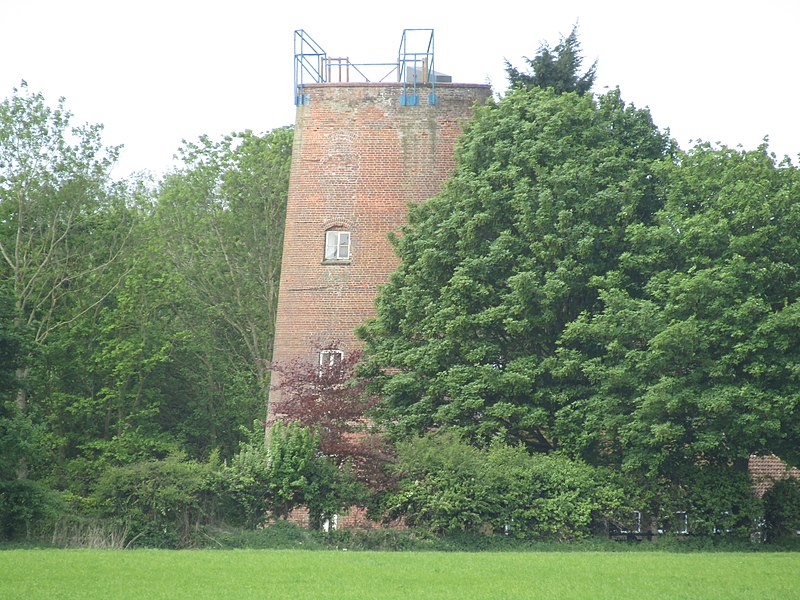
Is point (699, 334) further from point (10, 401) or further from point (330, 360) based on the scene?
point (10, 401)

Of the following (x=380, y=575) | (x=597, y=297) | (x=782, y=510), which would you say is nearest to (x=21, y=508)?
(x=380, y=575)

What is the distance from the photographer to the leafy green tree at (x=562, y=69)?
3394 cm

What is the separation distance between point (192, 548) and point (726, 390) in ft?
40.0

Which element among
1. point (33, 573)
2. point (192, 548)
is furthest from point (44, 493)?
point (33, 573)

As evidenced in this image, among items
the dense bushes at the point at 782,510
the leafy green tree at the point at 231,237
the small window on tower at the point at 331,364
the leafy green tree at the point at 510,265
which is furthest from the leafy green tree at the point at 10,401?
the leafy green tree at the point at 231,237

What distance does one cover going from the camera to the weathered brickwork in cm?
3347

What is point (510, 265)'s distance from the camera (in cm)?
2997

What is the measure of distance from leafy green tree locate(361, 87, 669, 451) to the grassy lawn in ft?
23.0

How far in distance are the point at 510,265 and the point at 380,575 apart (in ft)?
44.8

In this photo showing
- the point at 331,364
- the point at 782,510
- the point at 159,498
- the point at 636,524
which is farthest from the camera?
the point at 331,364

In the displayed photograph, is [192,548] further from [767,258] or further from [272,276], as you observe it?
[272,276]

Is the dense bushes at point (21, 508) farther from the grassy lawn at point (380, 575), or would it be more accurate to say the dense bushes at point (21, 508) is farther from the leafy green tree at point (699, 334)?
the leafy green tree at point (699, 334)

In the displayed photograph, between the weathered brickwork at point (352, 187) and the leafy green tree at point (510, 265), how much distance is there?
7.64 feet

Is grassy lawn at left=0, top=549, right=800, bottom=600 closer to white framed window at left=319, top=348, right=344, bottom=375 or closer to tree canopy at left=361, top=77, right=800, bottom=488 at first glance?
tree canopy at left=361, top=77, right=800, bottom=488
